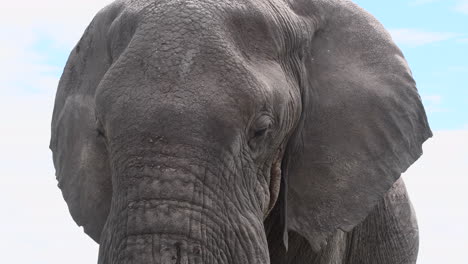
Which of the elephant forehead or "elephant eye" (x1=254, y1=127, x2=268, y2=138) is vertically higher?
the elephant forehead

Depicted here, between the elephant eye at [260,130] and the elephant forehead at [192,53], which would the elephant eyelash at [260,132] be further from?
the elephant forehead at [192,53]

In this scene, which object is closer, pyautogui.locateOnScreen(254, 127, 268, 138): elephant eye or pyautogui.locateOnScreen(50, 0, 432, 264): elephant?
pyautogui.locateOnScreen(50, 0, 432, 264): elephant

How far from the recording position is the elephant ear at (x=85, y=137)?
Answer: 567cm

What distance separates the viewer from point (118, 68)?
4848 millimetres

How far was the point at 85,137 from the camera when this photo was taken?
583cm

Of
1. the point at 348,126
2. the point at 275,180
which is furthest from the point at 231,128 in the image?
the point at 348,126

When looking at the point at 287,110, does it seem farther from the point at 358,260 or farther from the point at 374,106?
the point at 358,260

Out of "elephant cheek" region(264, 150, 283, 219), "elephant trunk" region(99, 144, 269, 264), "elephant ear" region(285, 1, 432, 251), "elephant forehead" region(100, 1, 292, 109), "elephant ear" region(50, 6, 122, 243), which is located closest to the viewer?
"elephant trunk" region(99, 144, 269, 264)

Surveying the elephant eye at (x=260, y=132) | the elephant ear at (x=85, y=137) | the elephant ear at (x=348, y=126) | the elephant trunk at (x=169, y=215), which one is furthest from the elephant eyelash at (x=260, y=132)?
the elephant ear at (x=85, y=137)

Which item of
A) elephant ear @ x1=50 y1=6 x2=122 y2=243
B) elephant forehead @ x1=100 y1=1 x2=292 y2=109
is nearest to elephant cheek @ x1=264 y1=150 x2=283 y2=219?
elephant forehead @ x1=100 y1=1 x2=292 y2=109

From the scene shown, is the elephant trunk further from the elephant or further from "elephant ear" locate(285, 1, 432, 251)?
"elephant ear" locate(285, 1, 432, 251)

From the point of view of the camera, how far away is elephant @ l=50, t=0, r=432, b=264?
180 inches

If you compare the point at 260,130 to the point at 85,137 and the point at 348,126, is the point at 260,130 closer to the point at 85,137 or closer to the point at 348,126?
the point at 348,126

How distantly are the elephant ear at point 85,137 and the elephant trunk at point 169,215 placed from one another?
0.93m
